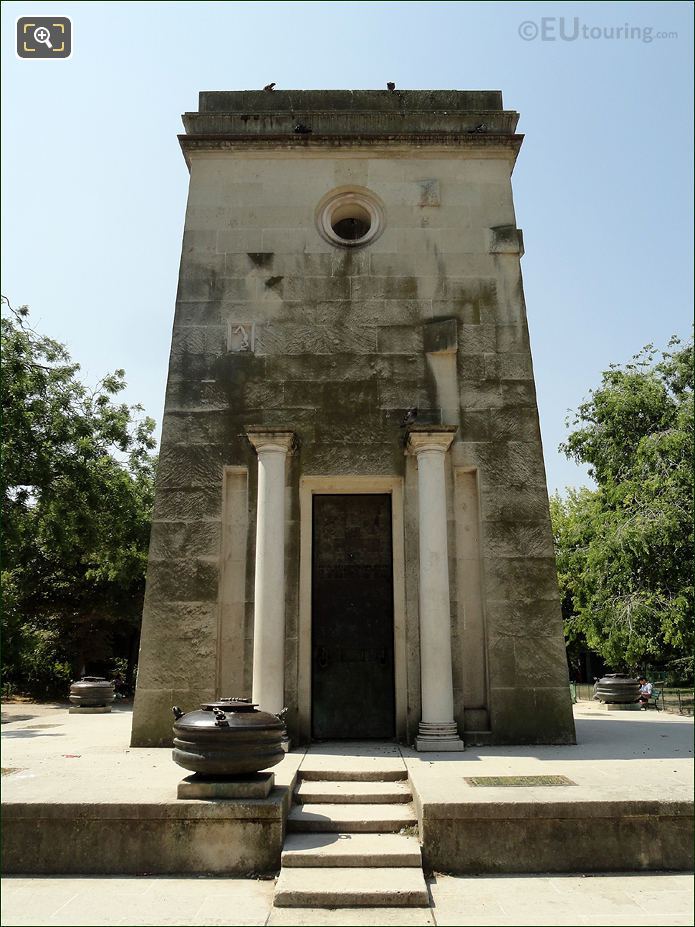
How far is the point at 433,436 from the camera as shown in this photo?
10453mm

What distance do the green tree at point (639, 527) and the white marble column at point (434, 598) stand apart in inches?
505

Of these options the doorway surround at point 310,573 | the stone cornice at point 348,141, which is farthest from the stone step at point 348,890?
the stone cornice at point 348,141

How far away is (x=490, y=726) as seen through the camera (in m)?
10.3

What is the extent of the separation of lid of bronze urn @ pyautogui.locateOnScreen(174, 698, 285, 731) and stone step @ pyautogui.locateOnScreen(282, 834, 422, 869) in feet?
3.45

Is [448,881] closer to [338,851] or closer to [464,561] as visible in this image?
[338,851]

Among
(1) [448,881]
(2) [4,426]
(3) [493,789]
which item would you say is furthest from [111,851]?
(2) [4,426]

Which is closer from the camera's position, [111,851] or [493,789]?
[111,851]

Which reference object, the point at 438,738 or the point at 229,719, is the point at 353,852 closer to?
the point at 229,719

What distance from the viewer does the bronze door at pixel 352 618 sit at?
1063 centimetres

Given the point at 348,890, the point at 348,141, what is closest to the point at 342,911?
the point at 348,890

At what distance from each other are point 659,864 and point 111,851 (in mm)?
4898

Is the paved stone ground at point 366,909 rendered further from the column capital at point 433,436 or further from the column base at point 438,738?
the column capital at point 433,436

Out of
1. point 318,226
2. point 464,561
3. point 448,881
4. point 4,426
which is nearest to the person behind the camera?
point 448,881

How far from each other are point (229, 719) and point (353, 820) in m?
1.54
